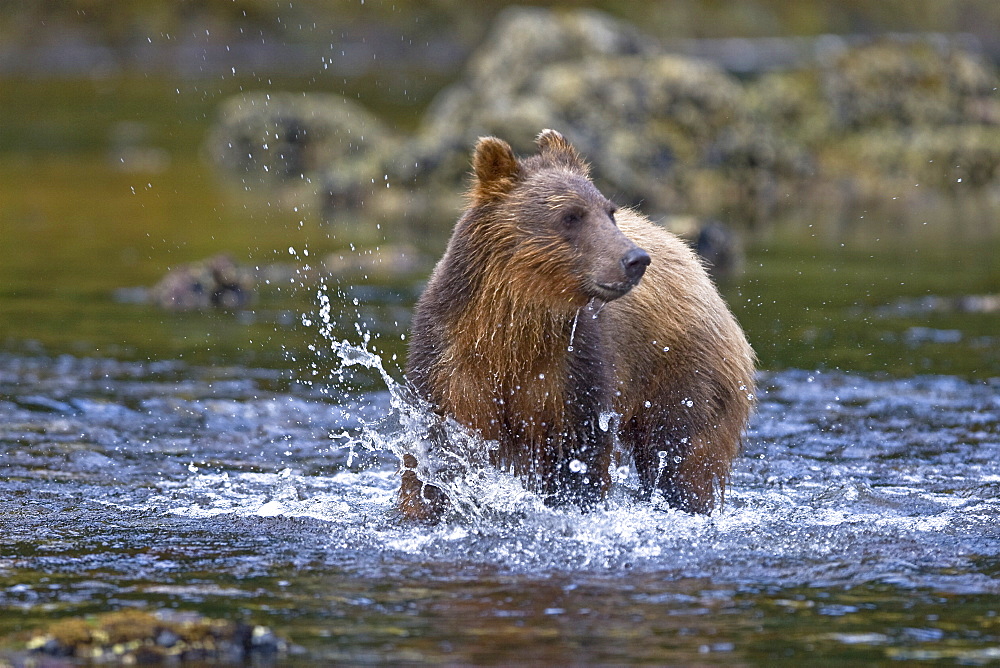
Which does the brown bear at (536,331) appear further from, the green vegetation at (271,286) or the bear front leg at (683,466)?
the green vegetation at (271,286)

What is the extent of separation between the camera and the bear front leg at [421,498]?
25.6 feet

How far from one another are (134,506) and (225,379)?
163 inches

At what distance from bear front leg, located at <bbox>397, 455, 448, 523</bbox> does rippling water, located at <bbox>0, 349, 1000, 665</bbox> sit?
124 millimetres

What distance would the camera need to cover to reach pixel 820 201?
2908cm

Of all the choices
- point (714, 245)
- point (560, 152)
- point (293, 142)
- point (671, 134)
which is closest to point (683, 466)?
point (560, 152)

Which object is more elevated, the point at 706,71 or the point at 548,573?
the point at 706,71

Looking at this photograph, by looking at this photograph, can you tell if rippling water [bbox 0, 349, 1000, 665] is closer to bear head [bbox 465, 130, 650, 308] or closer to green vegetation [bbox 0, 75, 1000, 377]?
bear head [bbox 465, 130, 650, 308]

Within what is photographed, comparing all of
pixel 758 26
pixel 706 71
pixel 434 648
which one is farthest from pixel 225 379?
pixel 758 26

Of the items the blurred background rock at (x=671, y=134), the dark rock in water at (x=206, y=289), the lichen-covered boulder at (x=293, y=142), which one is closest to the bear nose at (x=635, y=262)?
the dark rock in water at (x=206, y=289)

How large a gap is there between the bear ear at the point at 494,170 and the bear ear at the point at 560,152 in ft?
1.19

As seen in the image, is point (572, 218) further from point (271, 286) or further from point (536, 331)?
point (271, 286)

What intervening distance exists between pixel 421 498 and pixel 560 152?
2110 mm

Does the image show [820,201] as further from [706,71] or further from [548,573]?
[548,573]

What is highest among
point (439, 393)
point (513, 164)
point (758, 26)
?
point (758, 26)
